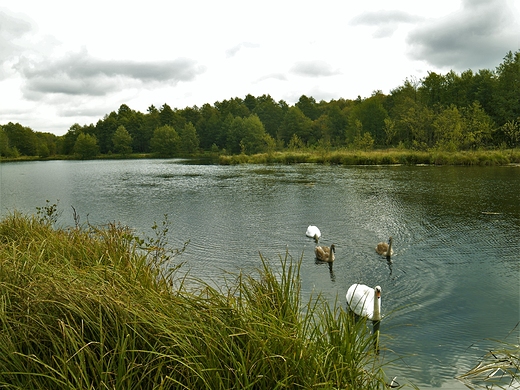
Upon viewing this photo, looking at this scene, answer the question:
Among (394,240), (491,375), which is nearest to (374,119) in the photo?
(394,240)

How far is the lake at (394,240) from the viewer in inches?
241

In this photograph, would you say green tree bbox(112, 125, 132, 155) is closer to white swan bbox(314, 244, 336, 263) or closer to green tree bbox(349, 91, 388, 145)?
green tree bbox(349, 91, 388, 145)

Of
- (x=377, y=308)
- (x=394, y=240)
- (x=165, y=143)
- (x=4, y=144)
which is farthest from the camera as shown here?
(x=165, y=143)

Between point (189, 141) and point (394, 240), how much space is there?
8988 cm

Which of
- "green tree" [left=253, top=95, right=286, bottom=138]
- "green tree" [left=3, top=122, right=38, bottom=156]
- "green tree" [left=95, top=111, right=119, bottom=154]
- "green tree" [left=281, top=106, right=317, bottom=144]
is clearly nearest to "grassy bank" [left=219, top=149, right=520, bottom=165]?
"green tree" [left=281, top=106, right=317, bottom=144]

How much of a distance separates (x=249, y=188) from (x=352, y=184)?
628 cm

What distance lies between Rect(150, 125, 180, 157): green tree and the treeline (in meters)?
0.23

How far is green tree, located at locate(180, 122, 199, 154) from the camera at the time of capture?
98312 millimetres

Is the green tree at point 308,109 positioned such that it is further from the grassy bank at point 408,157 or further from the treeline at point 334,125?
the grassy bank at point 408,157

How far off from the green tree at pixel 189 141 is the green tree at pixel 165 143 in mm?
1789

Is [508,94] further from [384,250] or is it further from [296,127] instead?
[384,250]

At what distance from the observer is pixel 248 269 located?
367 inches

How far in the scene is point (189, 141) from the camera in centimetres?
9831

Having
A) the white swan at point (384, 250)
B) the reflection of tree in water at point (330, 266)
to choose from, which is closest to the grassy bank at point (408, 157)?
the white swan at point (384, 250)
